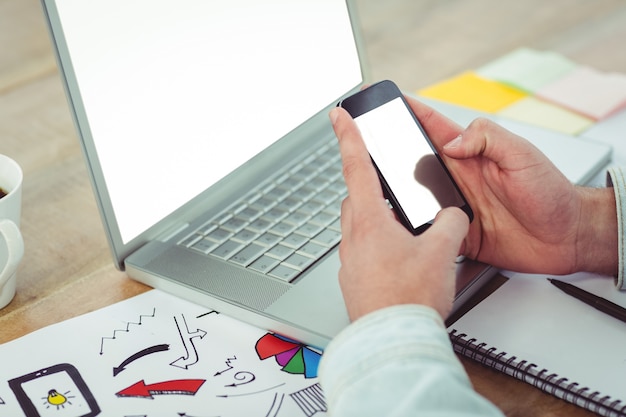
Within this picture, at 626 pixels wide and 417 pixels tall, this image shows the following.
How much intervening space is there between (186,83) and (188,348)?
0.24 metres

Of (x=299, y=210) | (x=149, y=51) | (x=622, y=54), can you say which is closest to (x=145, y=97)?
(x=149, y=51)

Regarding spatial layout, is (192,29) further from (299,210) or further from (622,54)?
(622,54)

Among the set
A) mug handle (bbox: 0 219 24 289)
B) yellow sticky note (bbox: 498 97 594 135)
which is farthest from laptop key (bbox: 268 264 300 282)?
yellow sticky note (bbox: 498 97 594 135)

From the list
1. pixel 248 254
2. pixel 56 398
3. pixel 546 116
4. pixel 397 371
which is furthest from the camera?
pixel 546 116

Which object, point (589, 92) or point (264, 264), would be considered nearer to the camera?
point (264, 264)

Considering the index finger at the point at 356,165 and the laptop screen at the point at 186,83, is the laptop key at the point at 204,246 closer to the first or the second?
the laptop screen at the point at 186,83

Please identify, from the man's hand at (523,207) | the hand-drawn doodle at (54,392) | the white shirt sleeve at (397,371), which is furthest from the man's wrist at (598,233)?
the hand-drawn doodle at (54,392)

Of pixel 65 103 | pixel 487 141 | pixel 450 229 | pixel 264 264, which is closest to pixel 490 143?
pixel 487 141

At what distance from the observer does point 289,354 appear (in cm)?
62

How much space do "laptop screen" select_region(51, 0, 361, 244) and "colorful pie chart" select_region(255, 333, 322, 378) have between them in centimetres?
16

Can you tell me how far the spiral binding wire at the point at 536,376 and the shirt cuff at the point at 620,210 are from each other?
13 cm

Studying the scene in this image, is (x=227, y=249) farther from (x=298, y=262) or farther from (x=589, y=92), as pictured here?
(x=589, y=92)

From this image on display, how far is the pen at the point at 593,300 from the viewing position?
625mm

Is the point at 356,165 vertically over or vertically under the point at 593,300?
over
